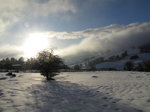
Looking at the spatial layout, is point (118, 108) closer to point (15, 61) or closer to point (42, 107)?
point (42, 107)

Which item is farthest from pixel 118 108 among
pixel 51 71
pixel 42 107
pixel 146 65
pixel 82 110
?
pixel 146 65

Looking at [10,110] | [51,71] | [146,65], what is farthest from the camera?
[146,65]

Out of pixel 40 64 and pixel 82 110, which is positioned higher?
pixel 40 64

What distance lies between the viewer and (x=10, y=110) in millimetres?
6598

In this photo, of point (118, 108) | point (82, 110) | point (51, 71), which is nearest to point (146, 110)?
point (118, 108)

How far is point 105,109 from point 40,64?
18.8 meters

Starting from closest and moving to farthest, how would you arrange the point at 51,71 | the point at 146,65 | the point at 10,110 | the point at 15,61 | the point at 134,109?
the point at 10,110 < the point at 134,109 < the point at 51,71 < the point at 146,65 < the point at 15,61

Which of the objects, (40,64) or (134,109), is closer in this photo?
(134,109)

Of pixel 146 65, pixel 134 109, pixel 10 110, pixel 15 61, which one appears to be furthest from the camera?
pixel 15 61

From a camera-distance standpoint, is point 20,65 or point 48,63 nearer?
point 48,63

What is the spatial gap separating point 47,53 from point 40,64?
7.56 feet

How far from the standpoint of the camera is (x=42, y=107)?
727cm

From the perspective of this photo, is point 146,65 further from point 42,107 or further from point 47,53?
point 42,107

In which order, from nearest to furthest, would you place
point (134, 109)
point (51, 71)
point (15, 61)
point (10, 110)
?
Answer: 1. point (10, 110)
2. point (134, 109)
3. point (51, 71)
4. point (15, 61)
